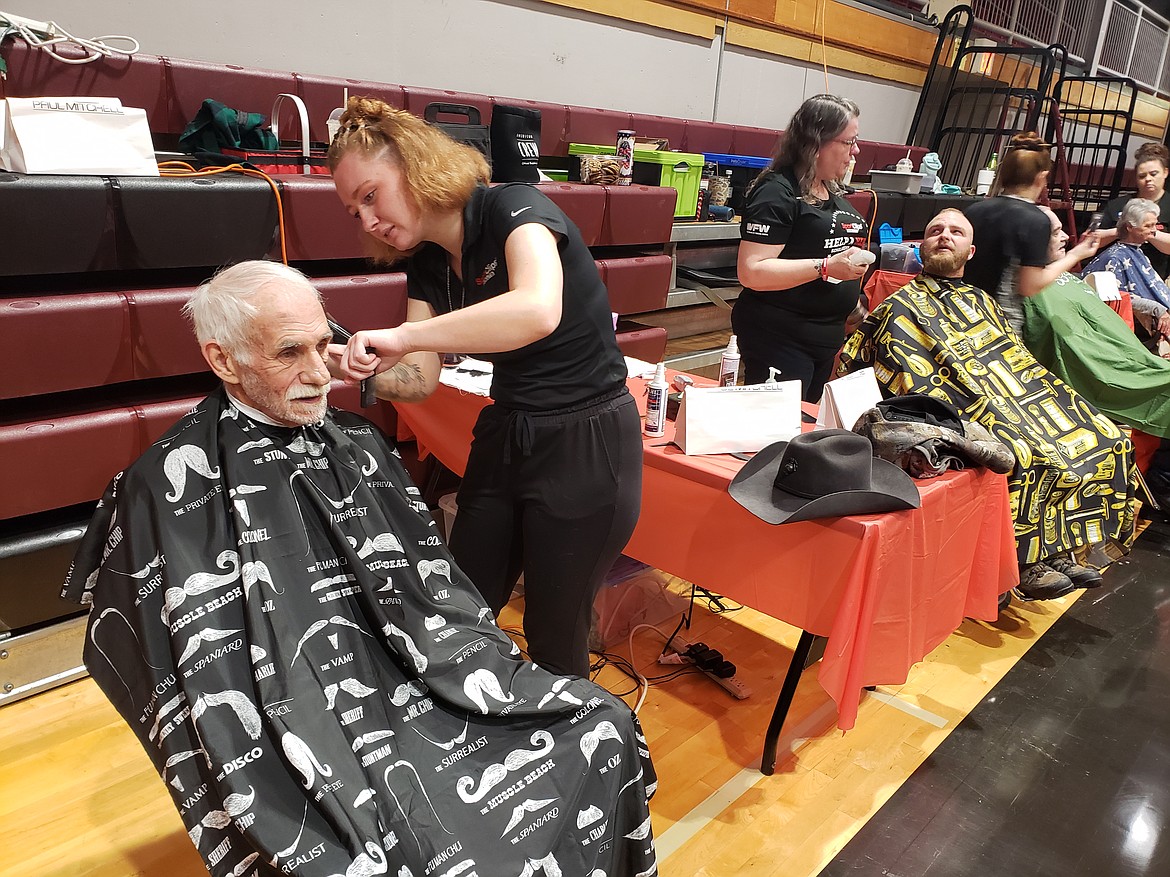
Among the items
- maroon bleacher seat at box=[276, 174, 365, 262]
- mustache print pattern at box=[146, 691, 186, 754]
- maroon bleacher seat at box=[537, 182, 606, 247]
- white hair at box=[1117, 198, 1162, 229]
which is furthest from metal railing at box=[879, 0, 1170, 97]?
mustache print pattern at box=[146, 691, 186, 754]

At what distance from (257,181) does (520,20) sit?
2143 mm

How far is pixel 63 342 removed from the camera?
202cm

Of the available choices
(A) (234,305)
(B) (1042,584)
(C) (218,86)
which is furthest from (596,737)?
(C) (218,86)

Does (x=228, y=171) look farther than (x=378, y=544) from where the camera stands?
Yes

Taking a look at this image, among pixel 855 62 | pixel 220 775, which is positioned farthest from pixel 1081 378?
pixel 855 62

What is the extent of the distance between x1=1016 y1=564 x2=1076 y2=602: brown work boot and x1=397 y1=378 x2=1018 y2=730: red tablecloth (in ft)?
2.01

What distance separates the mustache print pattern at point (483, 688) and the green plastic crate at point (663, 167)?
282cm

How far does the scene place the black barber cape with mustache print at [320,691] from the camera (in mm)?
1214

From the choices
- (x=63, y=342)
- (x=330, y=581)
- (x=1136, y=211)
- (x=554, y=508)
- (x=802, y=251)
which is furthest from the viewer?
(x=1136, y=211)

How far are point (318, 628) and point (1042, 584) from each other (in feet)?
7.88

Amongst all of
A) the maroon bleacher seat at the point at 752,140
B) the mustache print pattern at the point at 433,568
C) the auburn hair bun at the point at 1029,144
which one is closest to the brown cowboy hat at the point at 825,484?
the mustache print pattern at the point at 433,568

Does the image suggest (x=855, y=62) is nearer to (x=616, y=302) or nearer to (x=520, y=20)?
(x=520, y=20)

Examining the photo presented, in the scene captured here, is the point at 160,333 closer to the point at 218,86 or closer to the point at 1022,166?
the point at 218,86

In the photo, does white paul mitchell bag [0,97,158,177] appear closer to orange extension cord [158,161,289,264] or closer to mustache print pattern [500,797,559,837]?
orange extension cord [158,161,289,264]
